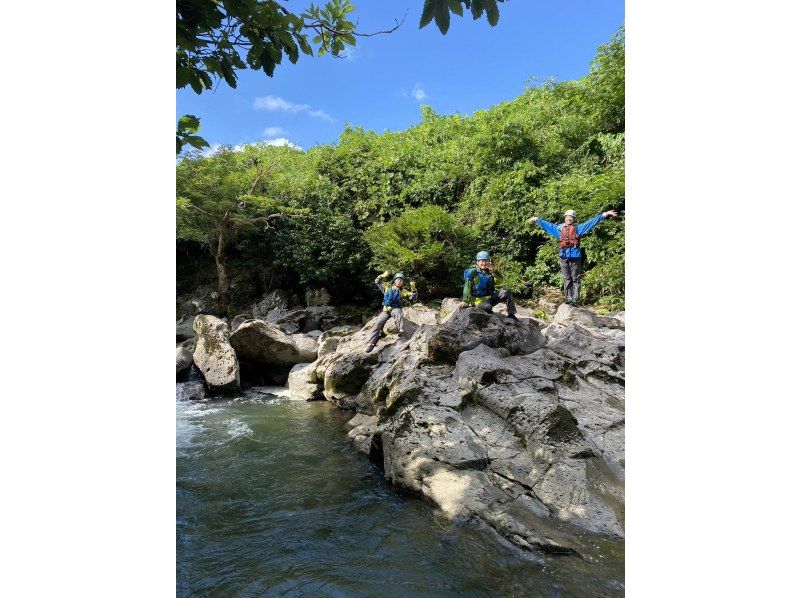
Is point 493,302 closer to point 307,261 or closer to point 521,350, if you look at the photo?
point 521,350

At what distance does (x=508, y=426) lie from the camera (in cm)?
334

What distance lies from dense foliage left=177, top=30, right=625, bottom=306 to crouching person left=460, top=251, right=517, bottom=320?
9.10 ft

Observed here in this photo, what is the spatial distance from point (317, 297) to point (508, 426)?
31.5ft

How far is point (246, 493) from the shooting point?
11.2 feet

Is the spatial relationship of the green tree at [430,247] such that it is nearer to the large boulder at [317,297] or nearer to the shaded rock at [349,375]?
the large boulder at [317,297]

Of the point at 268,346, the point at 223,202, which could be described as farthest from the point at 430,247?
the point at 223,202

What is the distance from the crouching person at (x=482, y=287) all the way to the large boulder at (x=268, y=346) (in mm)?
3758

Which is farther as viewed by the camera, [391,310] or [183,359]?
[183,359]

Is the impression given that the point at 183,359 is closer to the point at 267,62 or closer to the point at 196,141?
the point at 196,141

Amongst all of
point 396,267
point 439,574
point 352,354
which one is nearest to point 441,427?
point 439,574

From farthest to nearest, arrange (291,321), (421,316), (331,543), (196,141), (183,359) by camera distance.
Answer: (291,321) → (421,316) → (183,359) → (331,543) → (196,141)

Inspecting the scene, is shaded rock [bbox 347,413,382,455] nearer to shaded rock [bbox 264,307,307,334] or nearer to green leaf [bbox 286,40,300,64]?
green leaf [bbox 286,40,300,64]

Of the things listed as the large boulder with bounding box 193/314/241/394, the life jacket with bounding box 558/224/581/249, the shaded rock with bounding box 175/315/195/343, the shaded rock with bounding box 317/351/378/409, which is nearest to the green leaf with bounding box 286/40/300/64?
the shaded rock with bounding box 317/351/378/409
